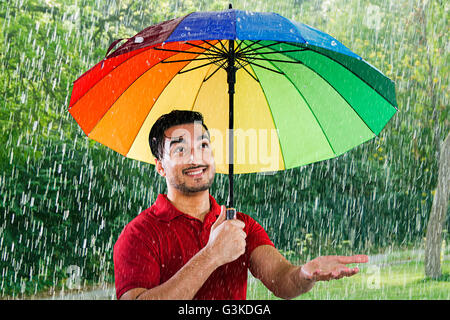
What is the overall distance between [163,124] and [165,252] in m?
0.86

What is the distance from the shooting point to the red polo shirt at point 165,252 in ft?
9.89

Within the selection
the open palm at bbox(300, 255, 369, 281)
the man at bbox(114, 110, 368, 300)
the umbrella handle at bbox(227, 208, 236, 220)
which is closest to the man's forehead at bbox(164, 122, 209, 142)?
the man at bbox(114, 110, 368, 300)

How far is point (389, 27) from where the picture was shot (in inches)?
567

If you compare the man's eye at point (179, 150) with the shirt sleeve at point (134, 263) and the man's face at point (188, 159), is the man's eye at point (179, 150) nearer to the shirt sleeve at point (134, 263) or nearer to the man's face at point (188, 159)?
the man's face at point (188, 159)

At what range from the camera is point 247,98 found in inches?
158

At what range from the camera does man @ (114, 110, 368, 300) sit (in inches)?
116

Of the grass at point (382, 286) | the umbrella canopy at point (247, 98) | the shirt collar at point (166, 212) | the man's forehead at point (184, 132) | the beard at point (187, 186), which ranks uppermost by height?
the umbrella canopy at point (247, 98)

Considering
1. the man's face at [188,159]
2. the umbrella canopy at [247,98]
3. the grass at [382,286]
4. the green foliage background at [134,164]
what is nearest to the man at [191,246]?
the man's face at [188,159]

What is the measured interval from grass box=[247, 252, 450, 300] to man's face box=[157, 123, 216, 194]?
7.48m

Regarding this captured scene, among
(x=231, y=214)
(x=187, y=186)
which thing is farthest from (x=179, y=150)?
(x=231, y=214)

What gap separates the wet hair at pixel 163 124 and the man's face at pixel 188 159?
3cm
